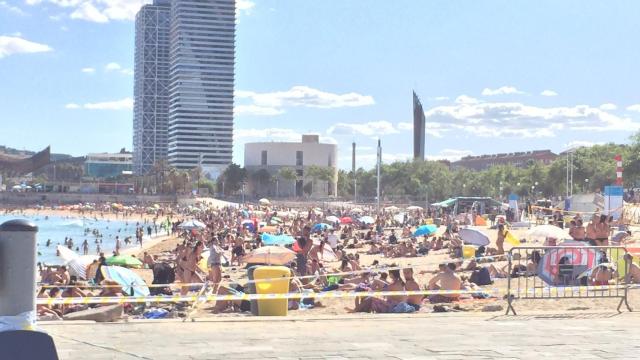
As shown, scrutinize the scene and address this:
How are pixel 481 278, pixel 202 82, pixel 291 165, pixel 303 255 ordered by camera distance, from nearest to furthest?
1. pixel 481 278
2. pixel 303 255
3. pixel 291 165
4. pixel 202 82

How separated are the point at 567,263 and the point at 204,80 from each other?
17277 centimetres

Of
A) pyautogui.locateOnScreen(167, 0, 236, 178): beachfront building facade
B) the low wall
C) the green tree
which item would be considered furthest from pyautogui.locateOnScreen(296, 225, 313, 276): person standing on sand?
pyautogui.locateOnScreen(167, 0, 236, 178): beachfront building facade

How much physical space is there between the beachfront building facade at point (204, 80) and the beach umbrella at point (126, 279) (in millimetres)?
165807

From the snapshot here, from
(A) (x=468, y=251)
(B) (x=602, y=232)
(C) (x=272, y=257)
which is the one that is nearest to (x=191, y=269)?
(C) (x=272, y=257)

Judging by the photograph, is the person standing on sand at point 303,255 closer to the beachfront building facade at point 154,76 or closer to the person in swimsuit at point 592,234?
the person in swimsuit at point 592,234

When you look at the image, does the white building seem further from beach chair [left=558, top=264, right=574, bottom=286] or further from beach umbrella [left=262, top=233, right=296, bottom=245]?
beach chair [left=558, top=264, right=574, bottom=286]

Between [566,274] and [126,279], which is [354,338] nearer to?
[566,274]

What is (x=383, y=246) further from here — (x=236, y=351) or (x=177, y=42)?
(x=177, y=42)

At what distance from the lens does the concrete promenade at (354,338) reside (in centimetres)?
607

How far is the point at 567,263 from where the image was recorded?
10.8 meters

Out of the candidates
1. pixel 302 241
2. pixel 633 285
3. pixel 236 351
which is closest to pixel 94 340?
pixel 236 351

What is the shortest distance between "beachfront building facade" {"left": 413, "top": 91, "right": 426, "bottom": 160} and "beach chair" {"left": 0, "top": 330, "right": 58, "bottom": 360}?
152754mm

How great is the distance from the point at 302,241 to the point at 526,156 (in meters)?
166

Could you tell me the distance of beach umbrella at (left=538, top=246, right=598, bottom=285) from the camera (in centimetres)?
1062
